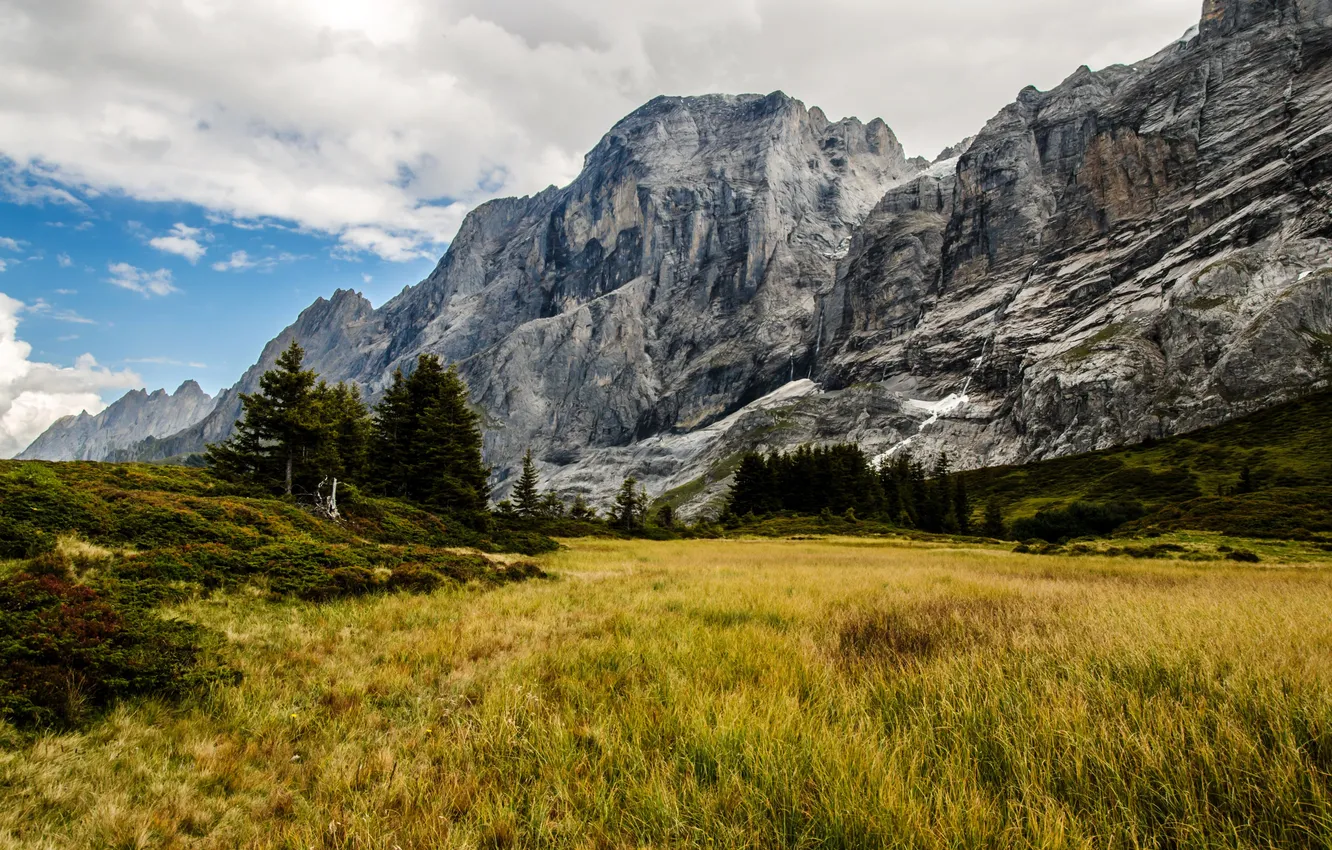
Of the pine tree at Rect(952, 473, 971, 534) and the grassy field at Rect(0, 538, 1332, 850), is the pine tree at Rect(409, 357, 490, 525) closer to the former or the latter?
the grassy field at Rect(0, 538, 1332, 850)

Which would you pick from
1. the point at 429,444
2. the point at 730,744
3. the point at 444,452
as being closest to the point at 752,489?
the point at 444,452

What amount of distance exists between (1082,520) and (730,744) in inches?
2876

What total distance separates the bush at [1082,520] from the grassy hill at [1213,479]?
3.45 meters

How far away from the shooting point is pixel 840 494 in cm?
7656

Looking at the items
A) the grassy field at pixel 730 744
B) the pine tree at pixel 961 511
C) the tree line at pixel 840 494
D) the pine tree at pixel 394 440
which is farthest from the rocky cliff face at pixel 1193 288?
the grassy field at pixel 730 744

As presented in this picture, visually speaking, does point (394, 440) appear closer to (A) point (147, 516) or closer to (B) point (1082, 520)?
(A) point (147, 516)

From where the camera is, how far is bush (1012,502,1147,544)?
5919 cm

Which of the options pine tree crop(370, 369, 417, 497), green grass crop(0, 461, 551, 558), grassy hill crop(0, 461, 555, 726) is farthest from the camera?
pine tree crop(370, 369, 417, 497)

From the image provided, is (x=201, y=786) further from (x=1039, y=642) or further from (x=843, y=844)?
(x=1039, y=642)

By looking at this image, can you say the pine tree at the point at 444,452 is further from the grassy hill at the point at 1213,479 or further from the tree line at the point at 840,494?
the grassy hill at the point at 1213,479

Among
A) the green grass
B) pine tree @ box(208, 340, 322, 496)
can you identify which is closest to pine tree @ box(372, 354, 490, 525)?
pine tree @ box(208, 340, 322, 496)

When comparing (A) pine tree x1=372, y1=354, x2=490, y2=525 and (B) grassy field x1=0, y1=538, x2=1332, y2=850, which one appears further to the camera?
(A) pine tree x1=372, y1=354, x2=490, y2=525

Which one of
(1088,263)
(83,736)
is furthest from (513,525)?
(1088,263)

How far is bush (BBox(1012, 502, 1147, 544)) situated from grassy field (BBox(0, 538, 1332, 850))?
64496mm
